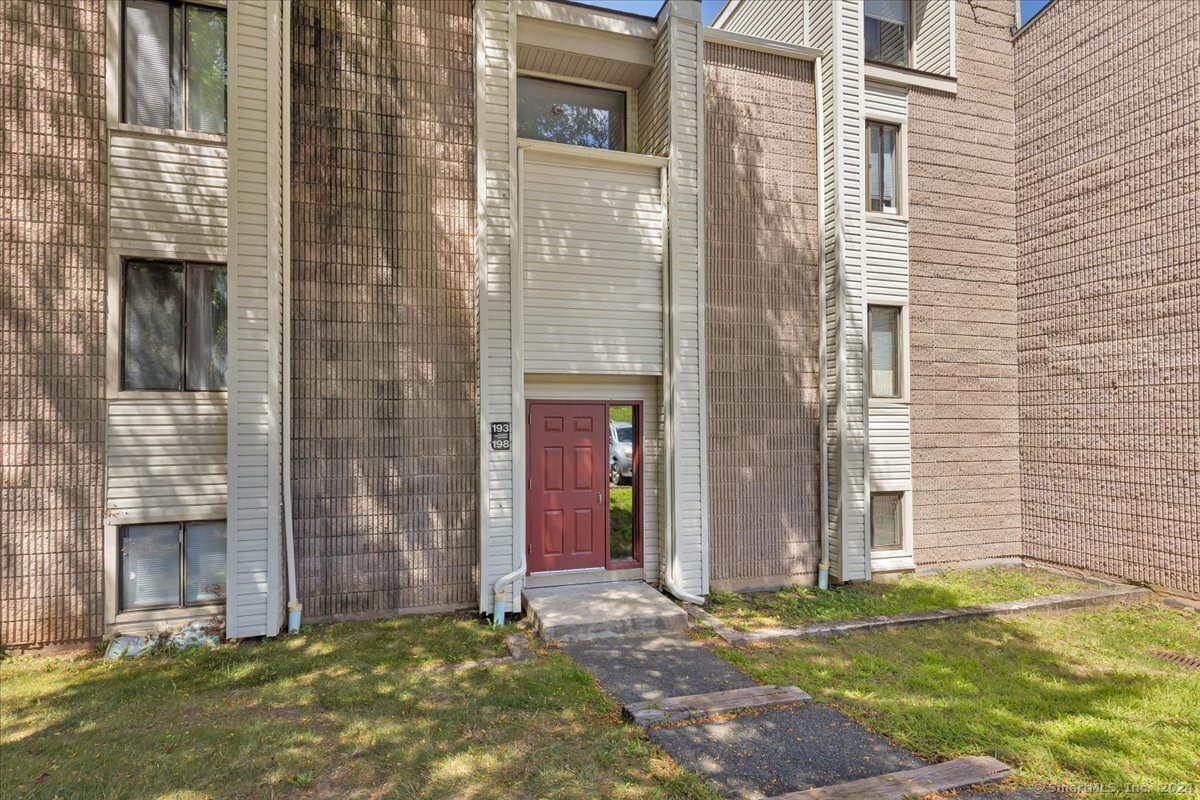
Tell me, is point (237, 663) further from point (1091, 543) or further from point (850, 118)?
point (1091, 543)

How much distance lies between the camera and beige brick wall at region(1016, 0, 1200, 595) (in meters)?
7.05

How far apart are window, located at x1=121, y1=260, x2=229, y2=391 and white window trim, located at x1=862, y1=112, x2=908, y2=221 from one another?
8.05 m

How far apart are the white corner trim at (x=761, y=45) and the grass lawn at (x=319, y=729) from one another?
7264 mm

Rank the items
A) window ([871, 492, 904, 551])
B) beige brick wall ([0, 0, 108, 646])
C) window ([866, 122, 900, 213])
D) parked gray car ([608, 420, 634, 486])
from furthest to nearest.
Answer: parked gray car ([608, 420, 634, 486]) → window ([866, 122, 900, 213]) → window ([871, 492, 904, 551]) → beige brick wall ([0, 0, 108, 646])

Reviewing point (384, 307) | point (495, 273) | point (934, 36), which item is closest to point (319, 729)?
point (384, 307)

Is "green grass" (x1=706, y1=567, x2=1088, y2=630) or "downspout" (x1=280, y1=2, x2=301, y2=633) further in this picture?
"green grass" (x1=706, y1=567, x2=1088, y2=630)

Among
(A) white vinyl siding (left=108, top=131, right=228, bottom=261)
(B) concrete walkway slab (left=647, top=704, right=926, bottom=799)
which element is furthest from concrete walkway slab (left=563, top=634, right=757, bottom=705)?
(A) white vinyl siding (left=108, top=131, right=228, bottom=261)

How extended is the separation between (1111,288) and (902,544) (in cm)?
432

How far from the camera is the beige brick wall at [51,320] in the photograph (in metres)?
5.34

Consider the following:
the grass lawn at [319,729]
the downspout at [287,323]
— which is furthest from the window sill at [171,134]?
the grass lawn at [319,729]

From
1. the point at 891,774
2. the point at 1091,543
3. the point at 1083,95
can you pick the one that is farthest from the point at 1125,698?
the point at 1083,95

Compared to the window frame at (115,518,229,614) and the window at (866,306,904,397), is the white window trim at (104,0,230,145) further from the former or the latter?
the window at (866,306,904,397)

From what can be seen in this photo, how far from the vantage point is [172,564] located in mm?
5742

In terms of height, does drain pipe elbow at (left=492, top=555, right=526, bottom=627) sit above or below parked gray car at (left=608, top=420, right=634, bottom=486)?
below
